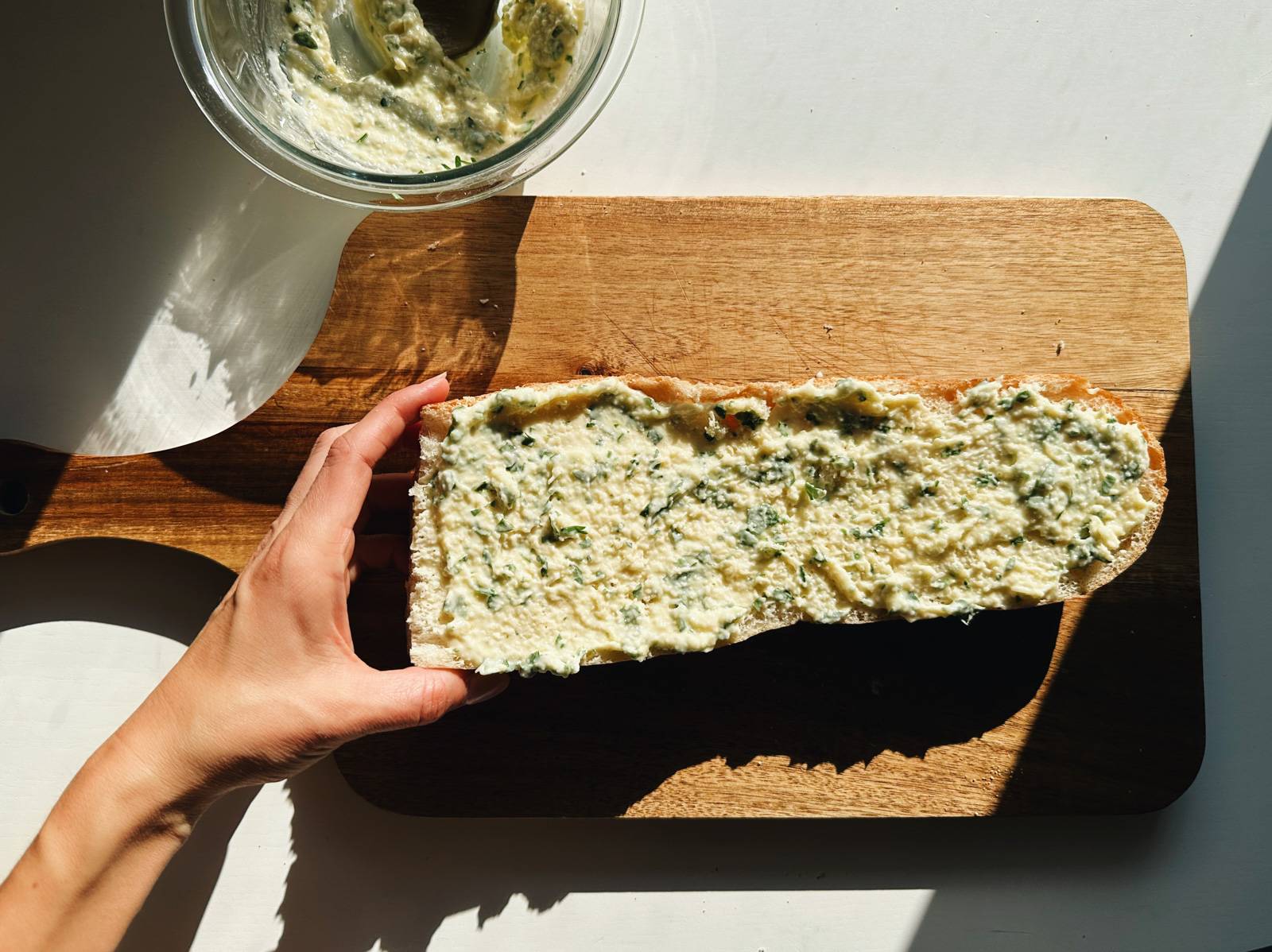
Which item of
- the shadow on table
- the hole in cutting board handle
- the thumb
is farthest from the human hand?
the hole in cutting board handle

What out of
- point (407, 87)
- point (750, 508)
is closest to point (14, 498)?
point (407, 87)

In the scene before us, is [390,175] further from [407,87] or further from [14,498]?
[14,498]

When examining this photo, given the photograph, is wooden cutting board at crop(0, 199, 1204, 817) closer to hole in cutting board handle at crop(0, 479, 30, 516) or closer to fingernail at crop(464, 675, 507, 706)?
hole in cutting board handle at crop(0, 479, 30, 516)

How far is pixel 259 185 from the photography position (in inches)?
123

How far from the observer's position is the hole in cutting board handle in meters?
2.87

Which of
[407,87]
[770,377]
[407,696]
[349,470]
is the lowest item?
[407,696]

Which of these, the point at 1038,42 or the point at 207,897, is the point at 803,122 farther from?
the point at 207,897

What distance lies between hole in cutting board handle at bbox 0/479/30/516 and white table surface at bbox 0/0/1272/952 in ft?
0.89

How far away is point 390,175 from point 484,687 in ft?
4.99

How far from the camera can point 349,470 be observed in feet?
8.16

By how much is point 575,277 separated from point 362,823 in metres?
2.02

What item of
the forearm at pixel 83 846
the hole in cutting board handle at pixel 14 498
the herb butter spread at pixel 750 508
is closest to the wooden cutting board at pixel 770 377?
the hole in cutting board handle at pixel 14 498

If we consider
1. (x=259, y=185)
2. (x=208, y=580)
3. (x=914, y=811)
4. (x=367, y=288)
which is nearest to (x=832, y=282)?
(x=367, y=288)

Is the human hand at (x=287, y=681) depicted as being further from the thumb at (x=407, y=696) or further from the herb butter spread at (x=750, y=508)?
the herb butter spread at (x=750, y=508)
